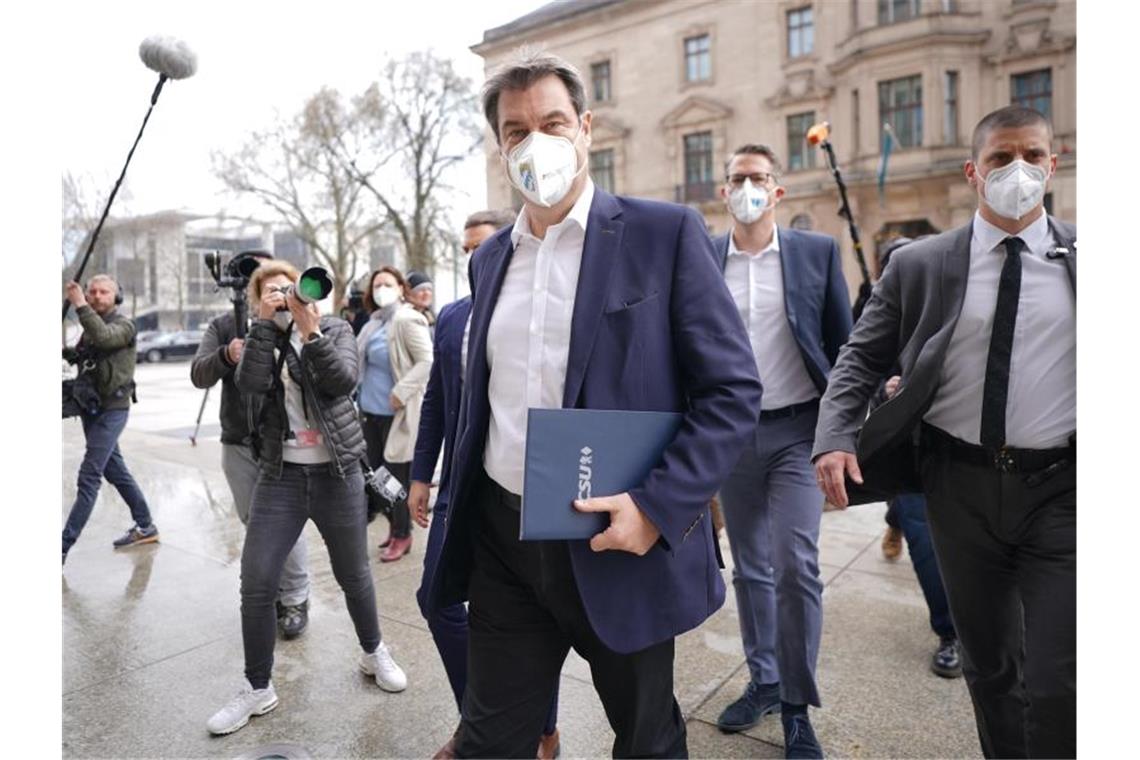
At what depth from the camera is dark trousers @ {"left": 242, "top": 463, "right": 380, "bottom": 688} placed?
316cm

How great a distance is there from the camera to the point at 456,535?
2.05 meters

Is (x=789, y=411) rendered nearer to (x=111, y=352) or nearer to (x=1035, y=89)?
(x=111, y=352)

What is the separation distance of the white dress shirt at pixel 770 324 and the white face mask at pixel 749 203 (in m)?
0.11

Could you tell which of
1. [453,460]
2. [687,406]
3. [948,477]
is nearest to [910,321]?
[948,477]

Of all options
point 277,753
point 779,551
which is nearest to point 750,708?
point 779,551

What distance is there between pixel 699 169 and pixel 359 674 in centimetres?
3032

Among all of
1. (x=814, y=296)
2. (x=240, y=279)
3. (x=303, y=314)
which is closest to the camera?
(x=303, y=314)

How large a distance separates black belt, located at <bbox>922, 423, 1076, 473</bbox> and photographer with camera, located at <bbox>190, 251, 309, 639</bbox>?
8.62 ft

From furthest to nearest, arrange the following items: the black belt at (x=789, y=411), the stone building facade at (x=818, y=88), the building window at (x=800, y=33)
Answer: the building window at (x=800, y=33), the stone building facade at (x=818, y=88), the black belt at (x=789, y=411)

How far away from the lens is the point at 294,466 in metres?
3.35

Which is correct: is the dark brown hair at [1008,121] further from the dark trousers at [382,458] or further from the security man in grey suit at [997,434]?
the dark trousers at [382,458]

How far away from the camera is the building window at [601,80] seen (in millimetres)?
32844

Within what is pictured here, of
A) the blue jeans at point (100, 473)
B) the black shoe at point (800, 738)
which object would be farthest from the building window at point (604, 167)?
the black shoe at point (800, 738)
